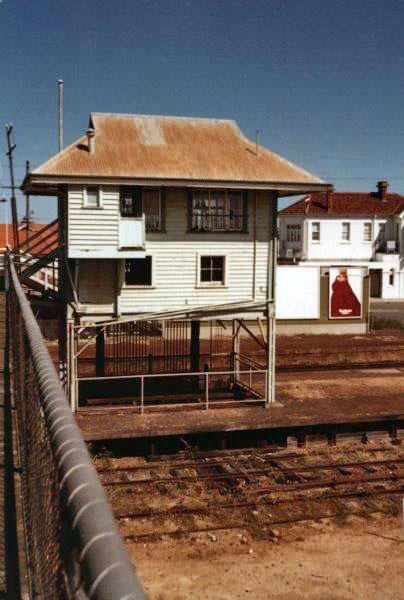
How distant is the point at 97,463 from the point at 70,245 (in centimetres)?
652

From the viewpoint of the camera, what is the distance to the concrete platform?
18328 millimetres

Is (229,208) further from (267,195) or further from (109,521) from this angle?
(109,521)

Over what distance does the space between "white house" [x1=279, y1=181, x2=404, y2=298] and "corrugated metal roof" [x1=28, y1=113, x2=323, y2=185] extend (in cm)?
3506

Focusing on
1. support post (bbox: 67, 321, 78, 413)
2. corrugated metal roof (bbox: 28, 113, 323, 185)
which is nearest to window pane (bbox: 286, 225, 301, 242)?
corrugated metal roof (bbox: 28, 113, 323, 185)

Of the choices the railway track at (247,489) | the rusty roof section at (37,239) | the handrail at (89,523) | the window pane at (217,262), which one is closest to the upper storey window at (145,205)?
the window pane at (217,262)

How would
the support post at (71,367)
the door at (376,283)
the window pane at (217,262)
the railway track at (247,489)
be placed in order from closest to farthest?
the railway track at (247,489), the support post at (71,367), the window pane at (217,262), the door at (376,283)

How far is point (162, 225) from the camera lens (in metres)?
20.5

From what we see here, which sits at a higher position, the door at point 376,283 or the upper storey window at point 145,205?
the upper storey window at point 145,205

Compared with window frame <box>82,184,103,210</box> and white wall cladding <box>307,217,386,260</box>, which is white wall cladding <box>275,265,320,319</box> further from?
white wall cladding <box>307,217,386,260</box>

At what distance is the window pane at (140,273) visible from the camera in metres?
20.6

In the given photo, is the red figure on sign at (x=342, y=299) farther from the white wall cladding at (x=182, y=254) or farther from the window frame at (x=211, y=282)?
the window frame at (x=211, y=282)

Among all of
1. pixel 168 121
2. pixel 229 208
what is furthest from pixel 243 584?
pixel 168 121

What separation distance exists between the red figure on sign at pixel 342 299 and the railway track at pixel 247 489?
57.4 ft

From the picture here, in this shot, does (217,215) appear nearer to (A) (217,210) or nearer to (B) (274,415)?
(A) (217,210)
